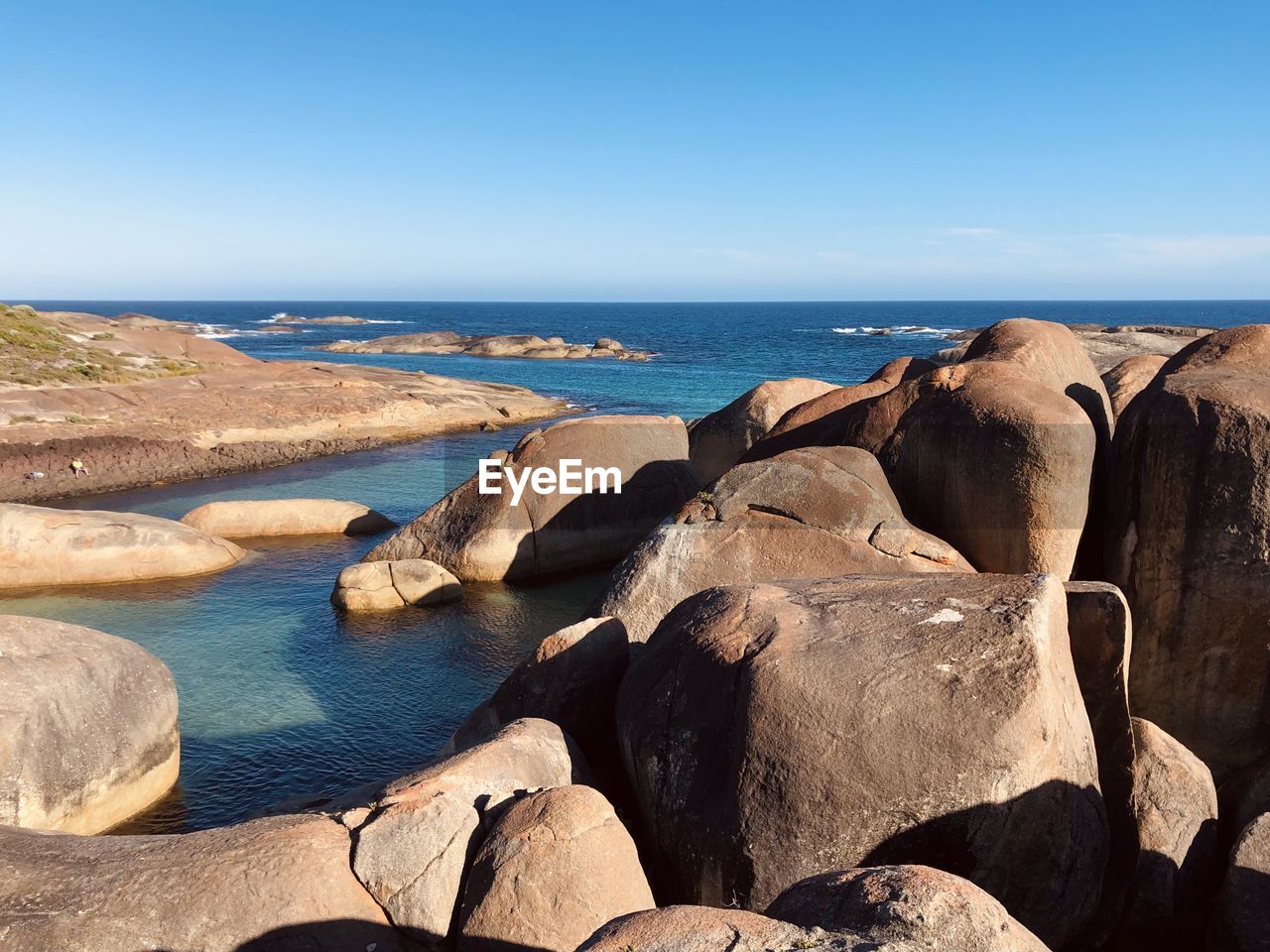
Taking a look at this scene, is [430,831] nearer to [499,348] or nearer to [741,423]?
[741,423]

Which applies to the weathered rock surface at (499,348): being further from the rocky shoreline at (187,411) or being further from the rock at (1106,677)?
the rock at (1106,677)

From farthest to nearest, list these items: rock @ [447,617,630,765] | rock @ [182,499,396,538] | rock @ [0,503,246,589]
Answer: rock @ [182,499,396,538], rock @ [0,503,246,589], rock @ [447,617,630,765]

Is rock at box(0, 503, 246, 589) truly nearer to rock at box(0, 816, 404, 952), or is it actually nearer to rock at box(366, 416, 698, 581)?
rock at box(366, 416, 698, 581)

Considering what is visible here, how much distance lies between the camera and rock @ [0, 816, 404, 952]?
Result: 5301 millimetres

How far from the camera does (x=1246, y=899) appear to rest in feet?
18.5

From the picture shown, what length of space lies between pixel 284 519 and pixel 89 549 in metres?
3.97

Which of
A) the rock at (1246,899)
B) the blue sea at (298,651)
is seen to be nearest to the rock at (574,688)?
the blue sea at (298,651)

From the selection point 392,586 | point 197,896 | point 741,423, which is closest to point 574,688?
point 197,896

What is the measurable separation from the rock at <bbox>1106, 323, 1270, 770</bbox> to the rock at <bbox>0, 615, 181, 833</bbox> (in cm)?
917

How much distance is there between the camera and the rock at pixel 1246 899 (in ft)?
18.1

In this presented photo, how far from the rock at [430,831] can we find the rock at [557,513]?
999 cm

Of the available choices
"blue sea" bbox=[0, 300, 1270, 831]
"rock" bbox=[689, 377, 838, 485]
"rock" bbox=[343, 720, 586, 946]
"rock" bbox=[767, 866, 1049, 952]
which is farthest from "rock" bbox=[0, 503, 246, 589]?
"rock" bbox=[767, 866, 1049, 952]

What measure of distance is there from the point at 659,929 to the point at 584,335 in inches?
3912

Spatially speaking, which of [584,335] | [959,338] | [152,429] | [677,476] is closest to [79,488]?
[152,429]
